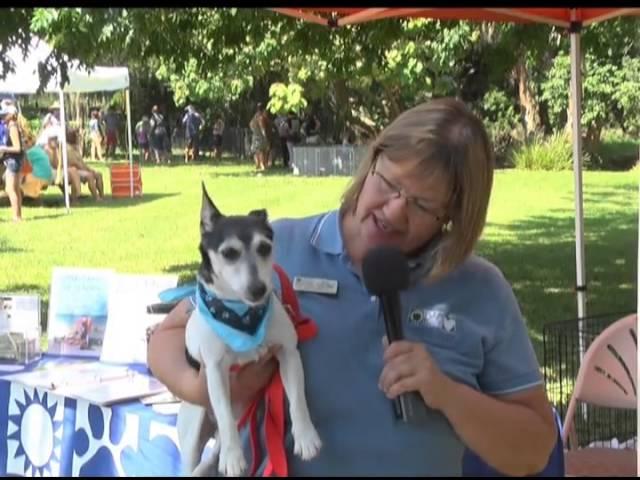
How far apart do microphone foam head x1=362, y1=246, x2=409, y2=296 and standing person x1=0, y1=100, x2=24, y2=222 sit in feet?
37.3

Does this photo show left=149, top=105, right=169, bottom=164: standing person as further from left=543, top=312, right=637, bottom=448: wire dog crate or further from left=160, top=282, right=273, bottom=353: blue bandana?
left=160, top=282, right=273, bottom=353: blue bandana

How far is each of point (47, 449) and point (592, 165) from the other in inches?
713

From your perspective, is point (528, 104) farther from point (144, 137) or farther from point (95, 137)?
point (95, 137)

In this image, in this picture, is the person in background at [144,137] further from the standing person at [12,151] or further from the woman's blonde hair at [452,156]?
the woman's blonde hair at [452,156]

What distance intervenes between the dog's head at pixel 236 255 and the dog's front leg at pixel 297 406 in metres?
0.13

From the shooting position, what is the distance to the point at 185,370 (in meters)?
1.55

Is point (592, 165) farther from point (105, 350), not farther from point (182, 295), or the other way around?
point (182, 295)

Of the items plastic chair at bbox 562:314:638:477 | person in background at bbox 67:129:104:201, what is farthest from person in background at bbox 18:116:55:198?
plastic chair at bbox 562:314:638:477

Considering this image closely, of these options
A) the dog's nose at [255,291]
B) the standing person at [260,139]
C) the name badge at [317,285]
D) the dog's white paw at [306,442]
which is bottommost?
the dog's white paw at [306,442]

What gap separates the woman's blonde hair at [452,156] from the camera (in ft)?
5.18

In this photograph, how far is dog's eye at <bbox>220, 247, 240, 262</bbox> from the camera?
1.39m

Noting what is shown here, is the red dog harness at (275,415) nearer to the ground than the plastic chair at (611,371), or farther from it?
farther from it

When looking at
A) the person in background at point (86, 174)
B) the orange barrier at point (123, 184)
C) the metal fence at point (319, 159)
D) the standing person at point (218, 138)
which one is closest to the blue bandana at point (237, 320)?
the person in background at point (86, 174)

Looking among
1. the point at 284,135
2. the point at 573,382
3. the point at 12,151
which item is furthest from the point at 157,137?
the point at 573,382
